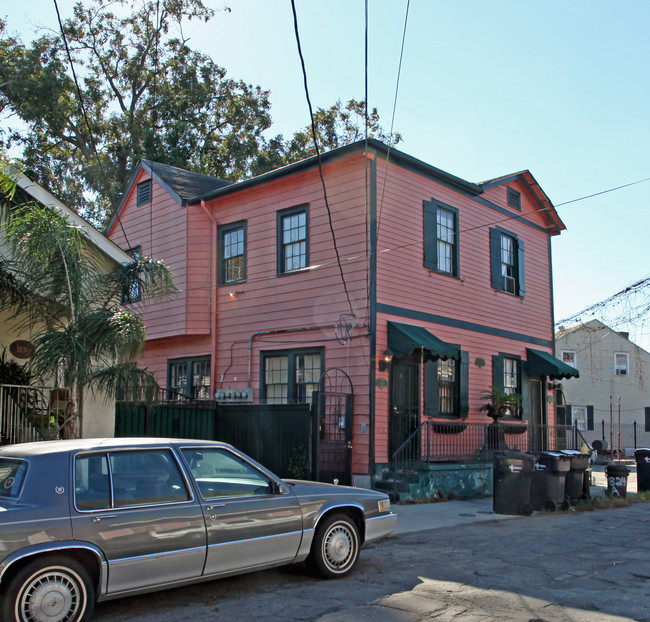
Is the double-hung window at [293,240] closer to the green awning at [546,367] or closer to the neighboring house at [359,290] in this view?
the neighboring house at [359,290]

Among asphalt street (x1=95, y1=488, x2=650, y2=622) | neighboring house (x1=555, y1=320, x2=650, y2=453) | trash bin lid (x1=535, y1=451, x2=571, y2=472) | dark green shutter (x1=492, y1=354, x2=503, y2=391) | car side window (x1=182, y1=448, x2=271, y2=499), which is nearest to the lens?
asphalt street (x1=95, y1=488, x2=650, y2=622)

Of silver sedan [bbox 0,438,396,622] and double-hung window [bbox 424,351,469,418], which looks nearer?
silver sedan [bbox 0,438,396,622]

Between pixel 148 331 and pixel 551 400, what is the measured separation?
35.7ft

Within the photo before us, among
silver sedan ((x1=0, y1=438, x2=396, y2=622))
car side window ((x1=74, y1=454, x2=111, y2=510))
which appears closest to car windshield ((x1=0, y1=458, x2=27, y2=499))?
silver sedan ((x1=0, y1=438, x2=396, y2=622))

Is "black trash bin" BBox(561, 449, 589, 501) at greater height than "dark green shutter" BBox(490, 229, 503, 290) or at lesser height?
lesser

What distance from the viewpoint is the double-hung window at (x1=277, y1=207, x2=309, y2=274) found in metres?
15.5

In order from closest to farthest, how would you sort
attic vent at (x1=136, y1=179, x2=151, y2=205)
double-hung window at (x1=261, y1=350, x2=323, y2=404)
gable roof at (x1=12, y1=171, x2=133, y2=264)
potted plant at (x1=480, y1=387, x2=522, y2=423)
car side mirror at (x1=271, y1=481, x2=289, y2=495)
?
car side mirror at (x1=271, y1=481, x2=289, y2=495)
gable roof at (x1=12, y1=171, x2=133, y2=264)
double-hung window at (x1=261, y1=350, x2=323, y2=404)
potted plant at (x1=480, y1=387, x2=522, y2=423)
attic vent at (x1=136, y1=179, x2=151, y2=205)

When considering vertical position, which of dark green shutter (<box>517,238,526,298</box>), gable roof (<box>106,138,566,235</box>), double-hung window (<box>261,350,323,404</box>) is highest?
gable roof (<box>106,138,566,235</box>)

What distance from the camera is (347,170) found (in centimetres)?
1473

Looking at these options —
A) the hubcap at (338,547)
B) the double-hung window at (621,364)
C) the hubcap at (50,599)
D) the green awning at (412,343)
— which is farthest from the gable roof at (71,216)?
the double-hung window at (621,364)

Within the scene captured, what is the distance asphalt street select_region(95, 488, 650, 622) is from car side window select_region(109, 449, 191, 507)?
0.92m

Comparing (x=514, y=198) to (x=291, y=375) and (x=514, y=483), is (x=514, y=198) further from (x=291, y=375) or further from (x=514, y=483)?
(x=514, y=483)

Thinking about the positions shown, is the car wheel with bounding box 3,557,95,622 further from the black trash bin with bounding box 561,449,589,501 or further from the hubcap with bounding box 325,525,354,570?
the black trash bin with bounding box 561,449,589,501

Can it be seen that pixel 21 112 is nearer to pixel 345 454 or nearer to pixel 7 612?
pixel 345 454
